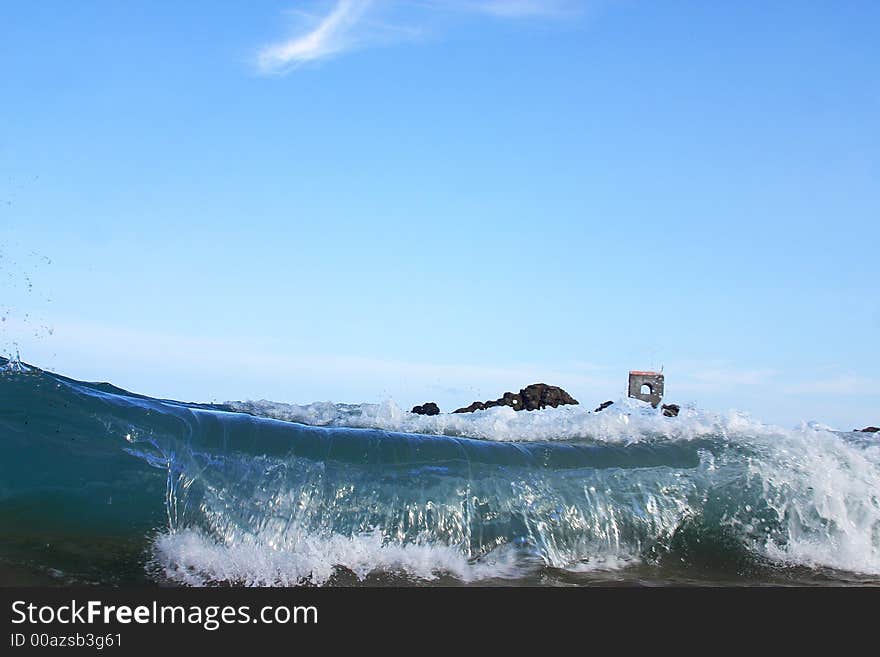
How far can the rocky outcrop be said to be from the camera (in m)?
14.1

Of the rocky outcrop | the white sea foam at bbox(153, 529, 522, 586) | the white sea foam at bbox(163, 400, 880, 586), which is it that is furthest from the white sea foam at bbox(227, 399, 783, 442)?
the rocky outcrop

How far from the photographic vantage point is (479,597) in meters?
5.10

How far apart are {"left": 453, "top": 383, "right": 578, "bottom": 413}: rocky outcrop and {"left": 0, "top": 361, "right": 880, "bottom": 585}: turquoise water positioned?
19.1 ft

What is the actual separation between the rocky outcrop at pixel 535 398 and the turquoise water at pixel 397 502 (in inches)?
229

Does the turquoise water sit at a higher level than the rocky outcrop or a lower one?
lower

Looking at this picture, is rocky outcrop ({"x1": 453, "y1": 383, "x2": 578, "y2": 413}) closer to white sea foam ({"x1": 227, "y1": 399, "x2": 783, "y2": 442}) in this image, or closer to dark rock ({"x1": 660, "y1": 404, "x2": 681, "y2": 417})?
dark rock ({"x1": 660, "y1": 404, "x2": 681, "y2": 417})

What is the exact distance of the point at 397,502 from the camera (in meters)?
6.49

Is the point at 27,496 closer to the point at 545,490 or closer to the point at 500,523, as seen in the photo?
the point at 500,523

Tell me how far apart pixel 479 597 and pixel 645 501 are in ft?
8.38

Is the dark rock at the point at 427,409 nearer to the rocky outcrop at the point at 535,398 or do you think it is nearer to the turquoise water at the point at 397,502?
the rocky outcrop at the point at 535,398

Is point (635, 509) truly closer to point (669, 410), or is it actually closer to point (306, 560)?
point (306, 560)

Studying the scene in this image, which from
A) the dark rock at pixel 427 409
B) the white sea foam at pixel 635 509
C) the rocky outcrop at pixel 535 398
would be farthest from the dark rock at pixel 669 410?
the dark rock at pixel 427 409

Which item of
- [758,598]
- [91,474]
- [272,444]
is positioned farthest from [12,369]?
[758,598]

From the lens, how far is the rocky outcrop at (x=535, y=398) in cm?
1411
